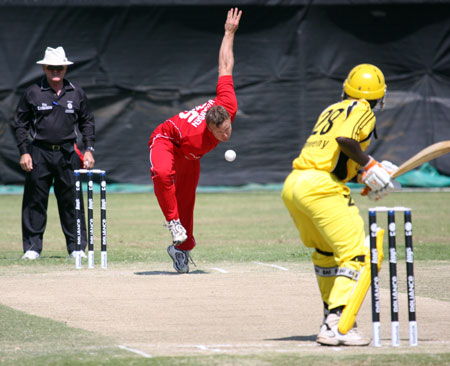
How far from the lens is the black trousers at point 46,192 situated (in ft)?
35.9

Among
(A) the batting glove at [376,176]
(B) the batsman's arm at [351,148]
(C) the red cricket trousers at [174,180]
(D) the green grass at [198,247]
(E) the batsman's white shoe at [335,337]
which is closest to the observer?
(D) the green grass at [198,247]

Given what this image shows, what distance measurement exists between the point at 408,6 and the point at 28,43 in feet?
27.5

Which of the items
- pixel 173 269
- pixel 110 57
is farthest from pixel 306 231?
pixel 110 57

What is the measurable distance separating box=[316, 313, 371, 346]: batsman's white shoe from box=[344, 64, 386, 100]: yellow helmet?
157cm

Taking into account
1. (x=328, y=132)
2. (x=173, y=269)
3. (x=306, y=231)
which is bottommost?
(x=173, y=269)

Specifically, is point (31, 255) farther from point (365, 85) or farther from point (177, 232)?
point (365, 85)

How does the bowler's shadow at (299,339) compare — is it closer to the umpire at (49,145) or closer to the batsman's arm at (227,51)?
the batsman's arm at (227,51)

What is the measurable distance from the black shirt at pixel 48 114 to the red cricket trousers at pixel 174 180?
202 centimetres

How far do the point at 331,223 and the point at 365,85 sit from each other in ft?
3.50

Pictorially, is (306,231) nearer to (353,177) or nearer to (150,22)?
(353,177)

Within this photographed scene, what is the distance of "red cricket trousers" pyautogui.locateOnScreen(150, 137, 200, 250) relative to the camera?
29.8ft

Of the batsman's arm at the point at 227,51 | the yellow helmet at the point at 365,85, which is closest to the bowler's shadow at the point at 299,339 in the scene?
the yellow helmet at the point at 365,85

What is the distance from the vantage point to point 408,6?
799 inches

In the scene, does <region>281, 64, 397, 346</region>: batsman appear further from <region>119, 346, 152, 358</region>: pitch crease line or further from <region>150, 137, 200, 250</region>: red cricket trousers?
<region>150, 137, 200, 250</region>: red cricket trousers
